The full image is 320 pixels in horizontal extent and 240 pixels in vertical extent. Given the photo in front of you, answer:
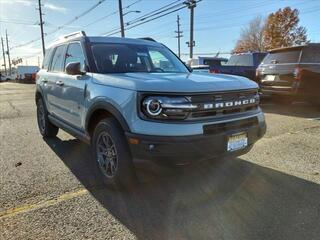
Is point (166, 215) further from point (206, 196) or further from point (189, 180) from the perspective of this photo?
point (189, 180)

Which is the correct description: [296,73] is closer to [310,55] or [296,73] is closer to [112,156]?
[310,55]

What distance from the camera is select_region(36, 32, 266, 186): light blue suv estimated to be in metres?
3.48

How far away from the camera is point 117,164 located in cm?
391

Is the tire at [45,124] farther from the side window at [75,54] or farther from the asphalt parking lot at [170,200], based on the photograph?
the side window at [75,54]

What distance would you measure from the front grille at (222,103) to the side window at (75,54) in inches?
79.7

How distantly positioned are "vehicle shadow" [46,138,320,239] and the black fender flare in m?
0.61

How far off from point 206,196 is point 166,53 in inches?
107

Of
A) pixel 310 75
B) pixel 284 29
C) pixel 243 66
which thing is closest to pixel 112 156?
pixel 310 75

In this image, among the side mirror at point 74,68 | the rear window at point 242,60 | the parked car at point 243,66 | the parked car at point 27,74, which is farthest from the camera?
the parked car at point 27,74

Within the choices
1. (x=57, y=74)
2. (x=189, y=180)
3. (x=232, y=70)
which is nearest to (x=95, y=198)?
(x=189, y=180)

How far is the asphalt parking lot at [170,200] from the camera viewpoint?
323 cm

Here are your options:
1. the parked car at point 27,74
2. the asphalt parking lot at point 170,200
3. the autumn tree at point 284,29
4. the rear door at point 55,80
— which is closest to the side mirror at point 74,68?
the rear door at point 55,80

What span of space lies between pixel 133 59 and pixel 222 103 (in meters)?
1.81

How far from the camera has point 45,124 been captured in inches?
277
